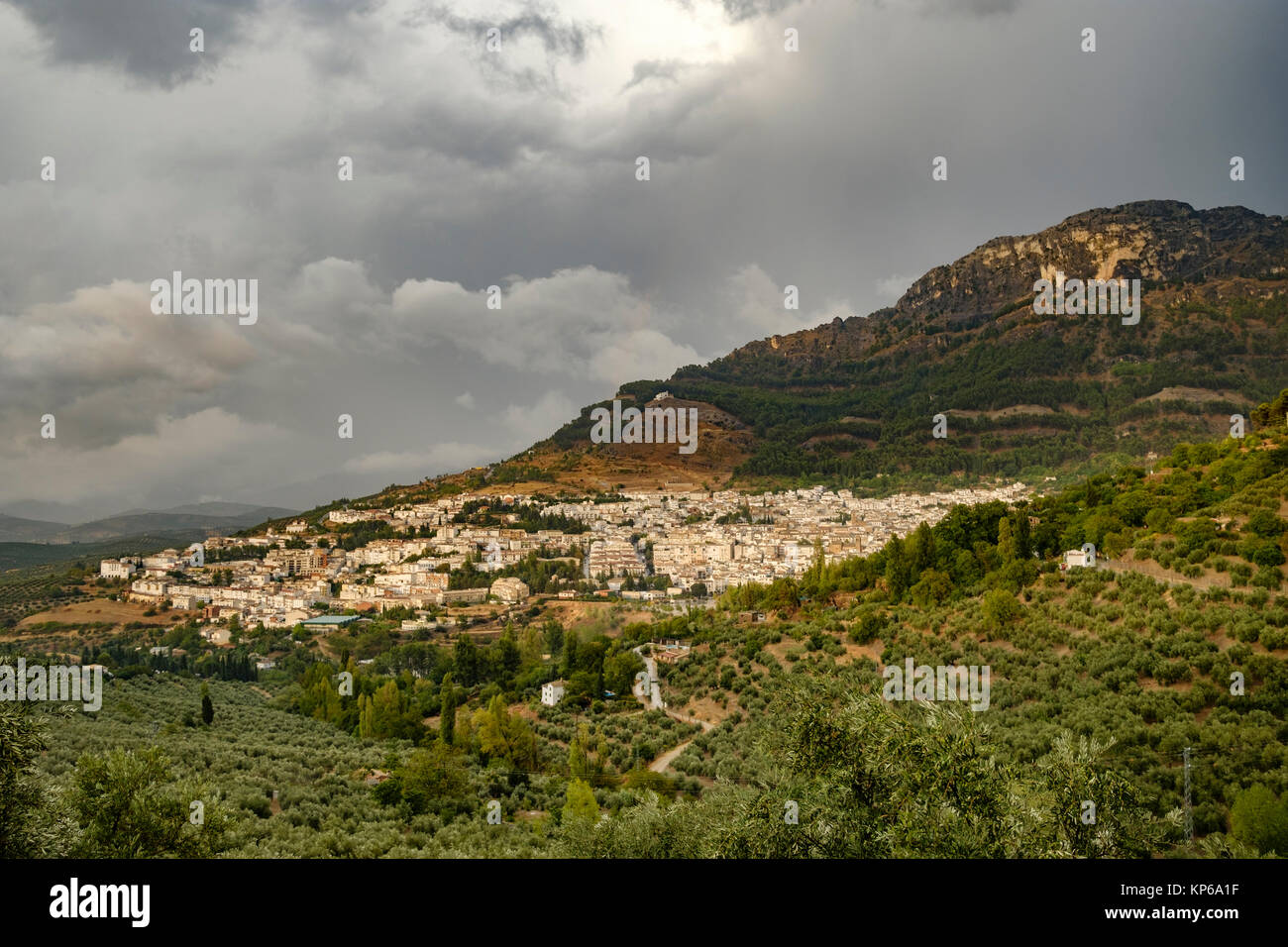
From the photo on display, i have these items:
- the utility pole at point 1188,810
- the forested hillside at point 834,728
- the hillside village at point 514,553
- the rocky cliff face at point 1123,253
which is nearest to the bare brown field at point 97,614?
the hillside village at point 514,553

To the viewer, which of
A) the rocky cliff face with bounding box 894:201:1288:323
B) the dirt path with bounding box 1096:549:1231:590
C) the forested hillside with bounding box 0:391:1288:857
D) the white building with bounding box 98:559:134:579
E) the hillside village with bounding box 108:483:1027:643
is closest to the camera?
the forested hillside with bounding box 0:391:1288:857

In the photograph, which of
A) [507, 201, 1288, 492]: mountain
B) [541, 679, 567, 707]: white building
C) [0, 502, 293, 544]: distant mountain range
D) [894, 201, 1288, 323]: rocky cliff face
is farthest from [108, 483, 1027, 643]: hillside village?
[894, 201, 1288, 323]: rocky cliff face

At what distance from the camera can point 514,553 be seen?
201ft

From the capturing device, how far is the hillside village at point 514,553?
51.8m

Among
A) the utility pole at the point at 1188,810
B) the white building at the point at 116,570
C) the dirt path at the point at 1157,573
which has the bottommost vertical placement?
the white building at the point at 116,570

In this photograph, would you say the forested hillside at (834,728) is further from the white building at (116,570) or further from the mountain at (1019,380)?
the mountain at (1019,380)

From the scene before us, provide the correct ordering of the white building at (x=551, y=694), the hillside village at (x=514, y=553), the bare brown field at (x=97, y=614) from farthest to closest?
1. the hillside village at (x=514, y=553)
2. the bare brown field at (x=97, y=614)
3. the white building at (x=551, y=694)

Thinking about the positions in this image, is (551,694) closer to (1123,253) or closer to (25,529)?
(1123,253)

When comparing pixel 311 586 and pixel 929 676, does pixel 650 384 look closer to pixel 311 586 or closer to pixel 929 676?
pixel 311 586

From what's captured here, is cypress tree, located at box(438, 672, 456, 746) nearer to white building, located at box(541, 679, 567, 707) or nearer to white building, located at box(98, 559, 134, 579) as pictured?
white building, located at box(541, 679, 567, 707)

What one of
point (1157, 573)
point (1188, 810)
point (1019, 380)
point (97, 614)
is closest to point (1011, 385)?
point (1019, 380)

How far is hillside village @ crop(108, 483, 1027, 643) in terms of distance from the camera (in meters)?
51.8

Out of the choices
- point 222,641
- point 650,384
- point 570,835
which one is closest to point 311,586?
point 222,641
